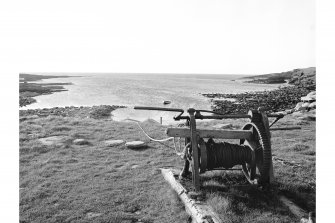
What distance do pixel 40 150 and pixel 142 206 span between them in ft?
19.8

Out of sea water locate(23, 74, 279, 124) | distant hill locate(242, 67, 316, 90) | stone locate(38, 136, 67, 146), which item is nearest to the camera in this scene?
stone locate(38, 136, 67, 146)

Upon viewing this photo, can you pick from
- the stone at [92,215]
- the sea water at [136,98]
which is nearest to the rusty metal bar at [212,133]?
the stone at [92,215]

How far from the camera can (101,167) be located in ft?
31.0

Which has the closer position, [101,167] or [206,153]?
[206,153]

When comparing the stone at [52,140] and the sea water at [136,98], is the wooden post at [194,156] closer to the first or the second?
the stone at [52,140]

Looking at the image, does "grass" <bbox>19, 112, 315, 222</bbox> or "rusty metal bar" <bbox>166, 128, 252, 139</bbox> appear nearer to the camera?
"grass" <bbox>19, 112, 315, 222</bbox>

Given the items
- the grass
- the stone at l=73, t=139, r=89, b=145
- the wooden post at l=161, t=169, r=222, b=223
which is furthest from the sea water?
Answer: the wooden post at l=161, t=169, r=222, b=223

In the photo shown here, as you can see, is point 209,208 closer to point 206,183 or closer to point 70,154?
point 206,183

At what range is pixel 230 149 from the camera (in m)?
7.20

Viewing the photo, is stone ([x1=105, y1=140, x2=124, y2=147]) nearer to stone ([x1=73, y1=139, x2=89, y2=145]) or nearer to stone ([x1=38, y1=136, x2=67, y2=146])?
stone ([x1=73, y1=139, x2=89, y2=145])

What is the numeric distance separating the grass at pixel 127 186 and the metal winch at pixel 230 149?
0.49 m

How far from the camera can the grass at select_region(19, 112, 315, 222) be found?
6250 mm

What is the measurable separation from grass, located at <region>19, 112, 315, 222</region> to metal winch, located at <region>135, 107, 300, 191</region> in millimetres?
487
